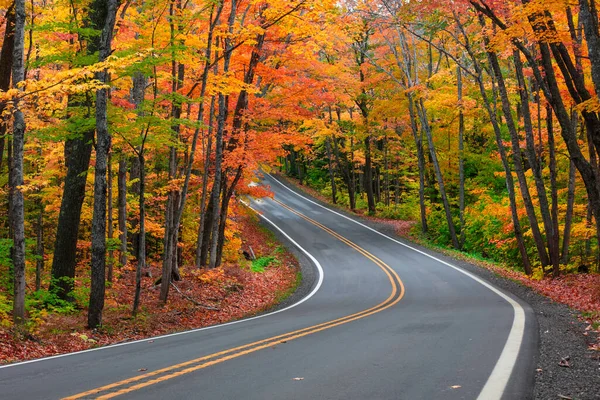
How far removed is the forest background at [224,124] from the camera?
1073 centimetres

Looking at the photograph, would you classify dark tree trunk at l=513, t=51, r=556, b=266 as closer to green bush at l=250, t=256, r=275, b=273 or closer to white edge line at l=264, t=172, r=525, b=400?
white edge line at l=264, t=172, r=525, b=400

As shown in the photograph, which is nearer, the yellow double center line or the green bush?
the yellow double center line

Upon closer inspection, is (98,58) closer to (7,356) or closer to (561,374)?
(7,356)

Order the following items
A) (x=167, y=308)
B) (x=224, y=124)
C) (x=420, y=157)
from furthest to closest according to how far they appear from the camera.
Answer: (x=420, y=157) → (x=224, y=124) → (x=167, y=308)

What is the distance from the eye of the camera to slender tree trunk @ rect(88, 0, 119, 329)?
1027 cm

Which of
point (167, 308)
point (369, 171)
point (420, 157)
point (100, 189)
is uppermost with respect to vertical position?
point (420, 157)

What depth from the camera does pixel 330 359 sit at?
6.49 metres

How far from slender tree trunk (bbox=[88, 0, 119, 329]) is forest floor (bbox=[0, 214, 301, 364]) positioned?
25.5 inches

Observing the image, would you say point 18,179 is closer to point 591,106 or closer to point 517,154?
point 591,106

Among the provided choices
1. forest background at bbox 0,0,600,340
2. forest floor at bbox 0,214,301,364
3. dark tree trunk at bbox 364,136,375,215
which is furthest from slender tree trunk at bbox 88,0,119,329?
dark tree trunk at bbox 364,136,375,215

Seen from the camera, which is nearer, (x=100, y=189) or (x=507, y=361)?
(x=507, y=361)

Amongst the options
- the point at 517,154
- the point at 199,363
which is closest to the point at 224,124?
the point at 517,154

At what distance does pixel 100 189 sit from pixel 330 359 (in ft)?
21.7

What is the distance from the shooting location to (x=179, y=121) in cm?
1158
